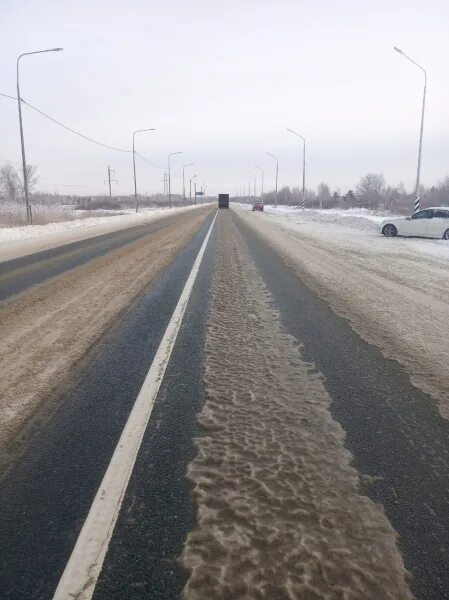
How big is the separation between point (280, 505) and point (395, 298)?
5953 millimetres

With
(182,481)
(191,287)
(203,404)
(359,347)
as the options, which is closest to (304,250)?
(191,287)

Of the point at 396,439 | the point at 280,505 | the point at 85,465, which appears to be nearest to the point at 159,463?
the point at 85,465

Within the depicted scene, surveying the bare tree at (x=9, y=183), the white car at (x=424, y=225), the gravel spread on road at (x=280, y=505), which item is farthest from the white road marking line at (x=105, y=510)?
the bare tree at (x=9, y=183)

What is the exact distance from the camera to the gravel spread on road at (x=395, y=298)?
458 centimetres

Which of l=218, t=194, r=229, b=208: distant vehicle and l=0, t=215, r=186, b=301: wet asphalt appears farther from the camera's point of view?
l=218, t=194, r=229, b=208: distant vehicle

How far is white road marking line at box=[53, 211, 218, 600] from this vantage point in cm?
189

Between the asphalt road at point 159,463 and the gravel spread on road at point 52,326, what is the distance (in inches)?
7.5

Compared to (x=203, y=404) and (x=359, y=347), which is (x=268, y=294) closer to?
(x=359, y=347)

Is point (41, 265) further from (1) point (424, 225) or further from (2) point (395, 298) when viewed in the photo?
(1) point (424, 225)

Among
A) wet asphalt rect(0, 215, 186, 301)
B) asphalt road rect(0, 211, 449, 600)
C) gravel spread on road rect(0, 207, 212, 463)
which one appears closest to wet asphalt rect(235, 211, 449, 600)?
asphalt road rect(0, 211, 449, 600)

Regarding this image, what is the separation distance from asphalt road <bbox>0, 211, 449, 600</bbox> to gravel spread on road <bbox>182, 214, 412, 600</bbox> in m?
0.09

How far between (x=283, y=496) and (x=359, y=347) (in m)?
2.93

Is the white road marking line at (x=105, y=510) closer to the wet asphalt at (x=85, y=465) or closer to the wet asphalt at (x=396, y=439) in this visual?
the wet asphalt at (x=85, y=465)

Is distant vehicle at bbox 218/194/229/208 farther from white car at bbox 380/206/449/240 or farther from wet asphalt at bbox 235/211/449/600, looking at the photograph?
wet asphalt at bbox 235/211/449/600
